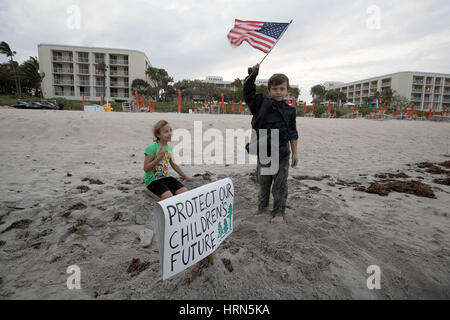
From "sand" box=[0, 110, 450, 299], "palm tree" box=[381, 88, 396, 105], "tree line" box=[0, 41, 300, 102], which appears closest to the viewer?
"sand" box=[0, 110, 450, 299]

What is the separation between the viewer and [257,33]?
3150 mm

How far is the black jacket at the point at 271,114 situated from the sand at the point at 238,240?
103 centimetres

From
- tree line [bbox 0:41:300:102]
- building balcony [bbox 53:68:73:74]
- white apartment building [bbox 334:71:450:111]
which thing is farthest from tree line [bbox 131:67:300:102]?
white apartment building [bbox 334:71:450:111]

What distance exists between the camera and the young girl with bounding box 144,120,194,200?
314 centimetres

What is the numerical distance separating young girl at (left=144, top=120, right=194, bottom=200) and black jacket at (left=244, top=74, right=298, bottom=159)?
1.20 metres

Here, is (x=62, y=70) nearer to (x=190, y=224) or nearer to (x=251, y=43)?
(x=251, y=43)

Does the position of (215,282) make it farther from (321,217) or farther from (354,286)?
(321,217)

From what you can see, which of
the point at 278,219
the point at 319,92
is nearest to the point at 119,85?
the point at 319,92

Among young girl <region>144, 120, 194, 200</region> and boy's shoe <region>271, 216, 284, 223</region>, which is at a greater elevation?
young girl <region>144, 120, 194, 200</region>

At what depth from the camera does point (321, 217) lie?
9.75 feet

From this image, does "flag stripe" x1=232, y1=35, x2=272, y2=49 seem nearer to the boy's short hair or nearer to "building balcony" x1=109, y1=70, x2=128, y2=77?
the boy's short hair

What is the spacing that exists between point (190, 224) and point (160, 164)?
184 cm
